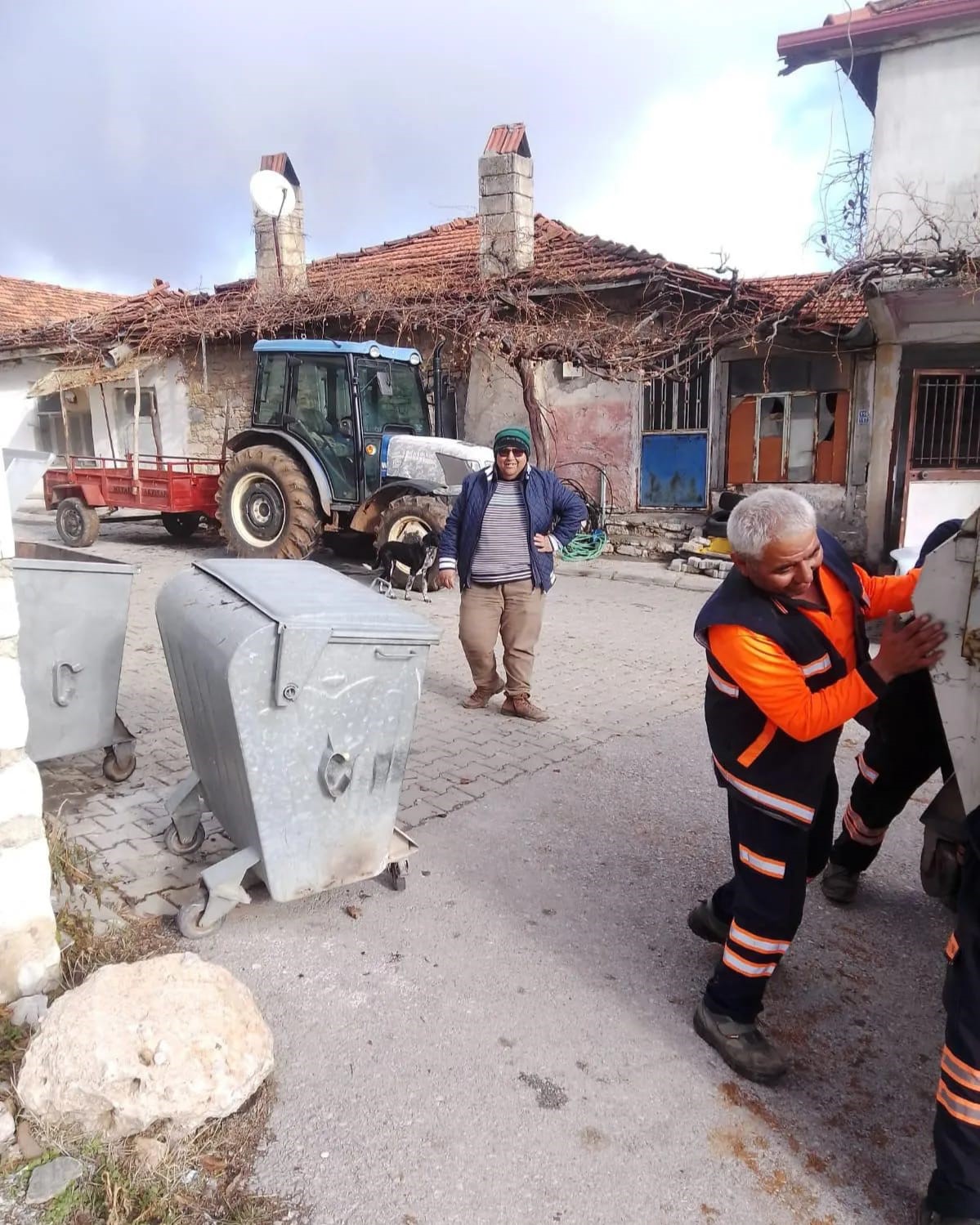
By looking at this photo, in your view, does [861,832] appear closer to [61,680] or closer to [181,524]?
[61,680]

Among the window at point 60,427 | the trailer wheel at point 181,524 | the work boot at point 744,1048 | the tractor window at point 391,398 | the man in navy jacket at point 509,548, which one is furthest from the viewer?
the window at point 60,427

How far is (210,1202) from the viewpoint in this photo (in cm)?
187

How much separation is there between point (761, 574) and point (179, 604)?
6.79ft

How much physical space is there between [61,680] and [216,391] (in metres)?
12.0

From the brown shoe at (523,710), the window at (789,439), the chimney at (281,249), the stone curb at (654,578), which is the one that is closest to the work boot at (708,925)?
the brown shoe at (523,710)

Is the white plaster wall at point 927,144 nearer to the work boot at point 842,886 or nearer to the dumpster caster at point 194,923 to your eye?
the work boot at point 842,886

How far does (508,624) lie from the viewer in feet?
16.8

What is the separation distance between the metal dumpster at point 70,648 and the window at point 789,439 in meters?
8.99

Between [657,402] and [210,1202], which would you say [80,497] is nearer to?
[657,402]

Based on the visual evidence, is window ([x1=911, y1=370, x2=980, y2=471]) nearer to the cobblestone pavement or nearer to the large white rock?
the cobblestone pavement

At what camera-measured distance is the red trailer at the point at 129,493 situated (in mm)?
11227

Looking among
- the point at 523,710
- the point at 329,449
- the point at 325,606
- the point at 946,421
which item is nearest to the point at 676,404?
the point at 946,421

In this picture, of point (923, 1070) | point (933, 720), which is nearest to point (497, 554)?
point (933, 720)

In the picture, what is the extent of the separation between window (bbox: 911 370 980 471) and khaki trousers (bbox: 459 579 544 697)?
696cm
